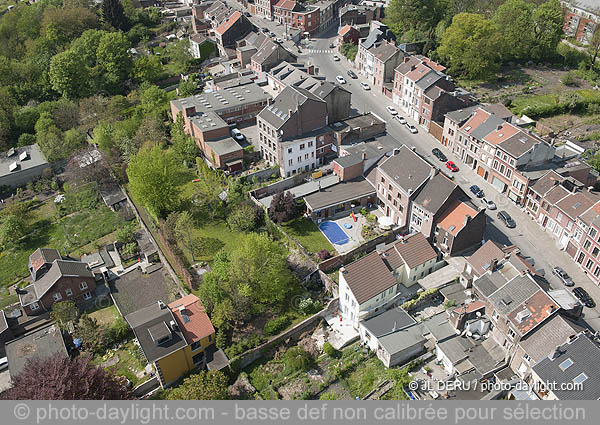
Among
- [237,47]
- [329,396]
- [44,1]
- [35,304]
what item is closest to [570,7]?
[237,47]

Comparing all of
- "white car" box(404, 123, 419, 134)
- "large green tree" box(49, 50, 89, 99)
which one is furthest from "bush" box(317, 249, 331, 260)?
"large green tree" box(49, 50, 89, 99)

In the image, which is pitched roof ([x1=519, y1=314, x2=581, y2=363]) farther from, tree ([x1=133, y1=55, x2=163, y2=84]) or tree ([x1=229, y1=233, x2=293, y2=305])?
tree ([x1=133, y1=55, x2=163, y2=84])

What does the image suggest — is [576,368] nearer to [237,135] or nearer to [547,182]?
[547,182]

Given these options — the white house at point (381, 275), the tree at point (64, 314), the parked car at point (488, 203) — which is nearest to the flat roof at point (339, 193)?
the white house at point (381, 275)

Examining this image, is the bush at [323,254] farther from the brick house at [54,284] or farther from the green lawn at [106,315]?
the brick house at [54,284]

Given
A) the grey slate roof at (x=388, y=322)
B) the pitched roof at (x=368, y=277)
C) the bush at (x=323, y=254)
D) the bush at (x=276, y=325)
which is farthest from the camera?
the bush at (x=323, y=254)

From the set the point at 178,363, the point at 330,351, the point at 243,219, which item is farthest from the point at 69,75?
the point at 330,351
